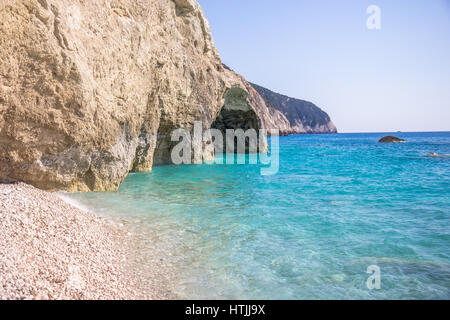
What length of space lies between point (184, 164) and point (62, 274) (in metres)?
17.0

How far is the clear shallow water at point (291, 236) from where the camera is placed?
4.55m

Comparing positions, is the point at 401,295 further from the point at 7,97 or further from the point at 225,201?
the point at 7,97

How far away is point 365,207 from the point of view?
9516 millimetres

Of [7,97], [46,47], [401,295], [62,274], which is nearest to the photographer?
[62,274]

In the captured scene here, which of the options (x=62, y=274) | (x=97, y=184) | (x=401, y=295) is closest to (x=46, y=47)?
(x=97, y=184)

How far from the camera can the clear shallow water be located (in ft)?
14.9

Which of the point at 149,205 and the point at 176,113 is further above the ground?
the point at 176,113

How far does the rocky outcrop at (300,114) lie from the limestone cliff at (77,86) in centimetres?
11352
